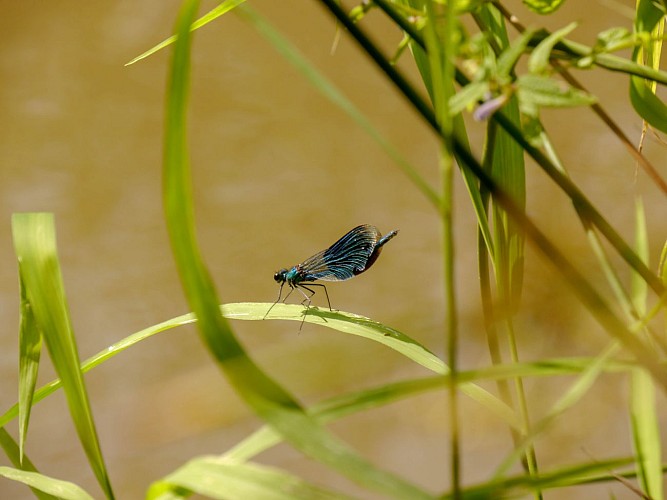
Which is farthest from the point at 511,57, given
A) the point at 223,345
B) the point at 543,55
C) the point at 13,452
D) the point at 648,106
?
the point at 13,452

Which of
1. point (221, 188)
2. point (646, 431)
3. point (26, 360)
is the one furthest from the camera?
point (221, 188)

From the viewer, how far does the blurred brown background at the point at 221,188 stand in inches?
97.4

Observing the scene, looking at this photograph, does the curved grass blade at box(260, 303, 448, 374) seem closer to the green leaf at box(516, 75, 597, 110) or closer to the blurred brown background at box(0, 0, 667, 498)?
the green leaf at box(516, 75, 597, 110)

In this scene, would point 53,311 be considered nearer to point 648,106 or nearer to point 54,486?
point 54,486

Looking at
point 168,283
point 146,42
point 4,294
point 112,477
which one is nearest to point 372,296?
point 168,283

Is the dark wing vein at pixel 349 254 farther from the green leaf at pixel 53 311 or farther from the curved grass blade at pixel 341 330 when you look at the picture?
the green leaf at pixel 53 311

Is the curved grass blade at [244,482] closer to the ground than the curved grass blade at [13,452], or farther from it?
closer to the ground

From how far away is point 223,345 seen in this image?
39cm

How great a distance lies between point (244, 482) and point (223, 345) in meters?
0.06

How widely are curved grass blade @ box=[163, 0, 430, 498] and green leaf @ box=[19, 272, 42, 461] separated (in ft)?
1.02

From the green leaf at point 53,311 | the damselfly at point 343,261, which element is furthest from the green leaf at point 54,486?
the damselfly at point 343,261

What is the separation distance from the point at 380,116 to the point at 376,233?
2.14 m

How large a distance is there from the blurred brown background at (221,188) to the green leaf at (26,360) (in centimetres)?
138

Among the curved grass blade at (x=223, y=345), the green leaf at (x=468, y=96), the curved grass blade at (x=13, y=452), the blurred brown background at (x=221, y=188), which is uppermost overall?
the blurred brown background at (x=221, y=188)
